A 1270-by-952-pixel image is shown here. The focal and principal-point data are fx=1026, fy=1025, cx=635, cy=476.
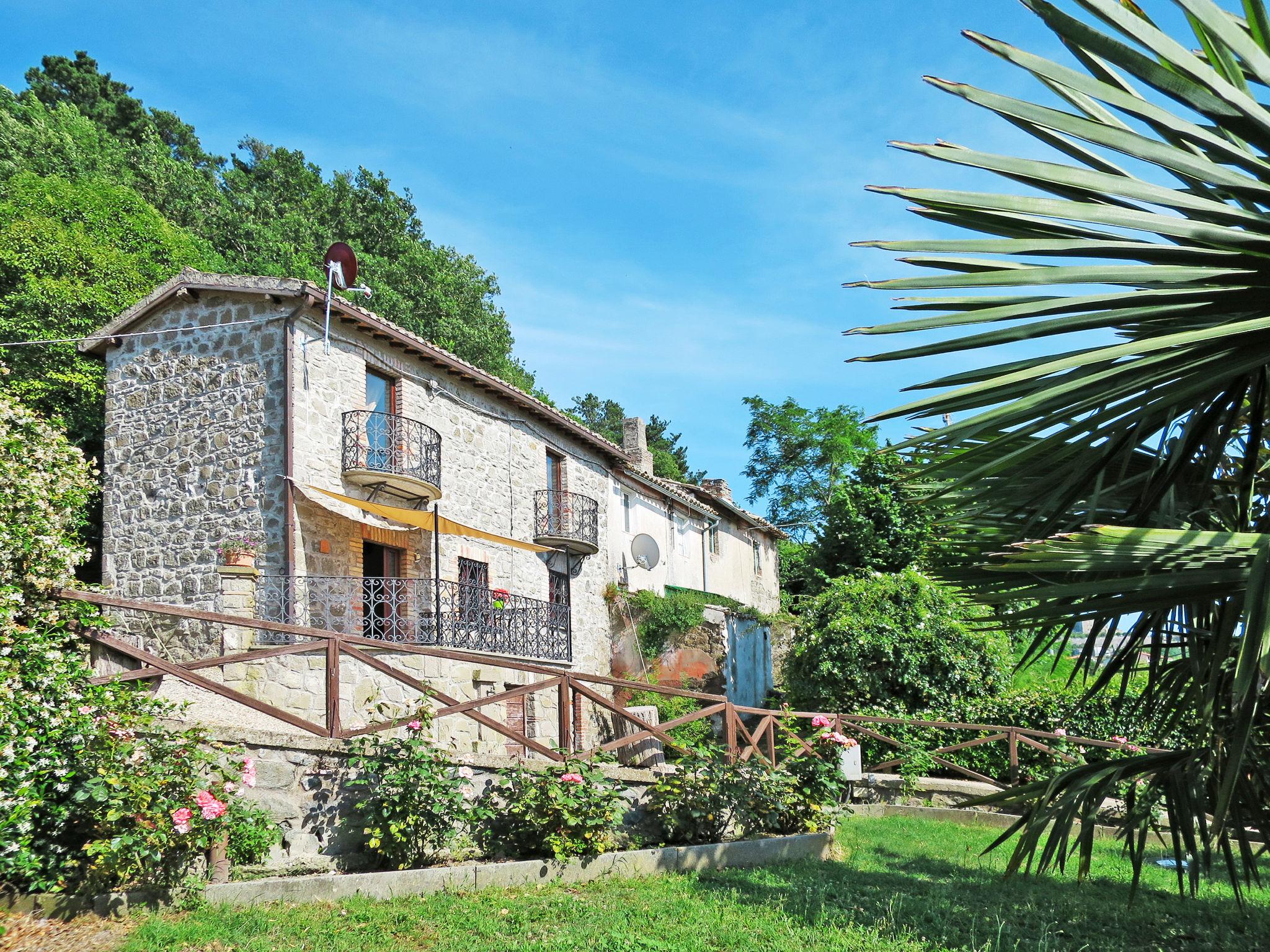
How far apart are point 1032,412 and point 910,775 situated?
10498 mm

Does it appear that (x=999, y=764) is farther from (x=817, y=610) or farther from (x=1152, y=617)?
(x=1152, y=617)

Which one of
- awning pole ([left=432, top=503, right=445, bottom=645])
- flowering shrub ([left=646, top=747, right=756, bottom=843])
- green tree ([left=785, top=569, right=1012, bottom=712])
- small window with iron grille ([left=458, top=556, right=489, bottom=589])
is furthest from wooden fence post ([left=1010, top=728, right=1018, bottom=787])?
small window with iron grille ([left=458, top=556, right=489, bottom=589])

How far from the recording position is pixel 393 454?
17.5 m

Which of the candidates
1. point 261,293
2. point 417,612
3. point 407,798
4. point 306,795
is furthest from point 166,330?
point 407,798

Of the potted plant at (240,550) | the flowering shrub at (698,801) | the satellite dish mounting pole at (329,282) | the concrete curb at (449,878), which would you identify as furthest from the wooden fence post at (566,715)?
the satellite dish mounting pole at (329,282)

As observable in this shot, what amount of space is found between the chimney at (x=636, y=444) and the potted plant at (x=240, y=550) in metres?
14.3

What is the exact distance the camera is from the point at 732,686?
23922mm

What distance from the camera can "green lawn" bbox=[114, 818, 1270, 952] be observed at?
5578 mm

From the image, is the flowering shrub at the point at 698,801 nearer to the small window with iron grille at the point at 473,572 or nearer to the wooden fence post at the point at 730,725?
the wooden fence post at the point at 730,725

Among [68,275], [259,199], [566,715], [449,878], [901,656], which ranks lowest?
[449,878]

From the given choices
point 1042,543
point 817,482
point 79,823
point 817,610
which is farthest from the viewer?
point 817,482

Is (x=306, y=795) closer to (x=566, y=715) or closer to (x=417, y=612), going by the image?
(x=566, y=715)

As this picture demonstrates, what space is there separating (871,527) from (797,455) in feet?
65.3

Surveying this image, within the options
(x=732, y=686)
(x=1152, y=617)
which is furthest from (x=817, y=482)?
(x=1152, y=617)
